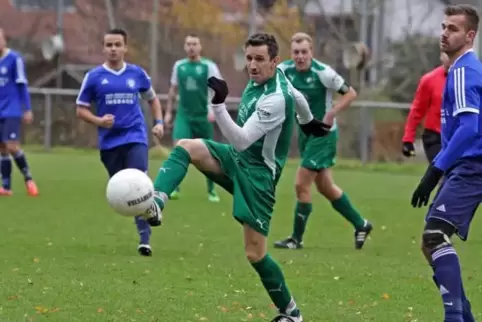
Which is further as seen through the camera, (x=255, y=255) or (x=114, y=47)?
(x=114, y=47)

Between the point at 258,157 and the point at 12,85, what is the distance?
9.25 metres

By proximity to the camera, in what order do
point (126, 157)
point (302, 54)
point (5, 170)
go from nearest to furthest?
point (126, 157) → point (302, 54) → point (5, 170)

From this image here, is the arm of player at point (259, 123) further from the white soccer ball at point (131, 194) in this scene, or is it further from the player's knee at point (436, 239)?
the player's knee at point (436, 239)

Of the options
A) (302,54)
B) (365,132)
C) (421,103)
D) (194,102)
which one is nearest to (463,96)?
(302,54)

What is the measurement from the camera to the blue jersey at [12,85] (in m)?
15.6

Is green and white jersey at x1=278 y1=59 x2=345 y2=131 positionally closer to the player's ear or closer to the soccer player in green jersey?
the soccer player in green jersey

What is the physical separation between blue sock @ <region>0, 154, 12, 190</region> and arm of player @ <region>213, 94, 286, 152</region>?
30.6 feet

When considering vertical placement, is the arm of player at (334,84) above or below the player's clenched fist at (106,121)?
above

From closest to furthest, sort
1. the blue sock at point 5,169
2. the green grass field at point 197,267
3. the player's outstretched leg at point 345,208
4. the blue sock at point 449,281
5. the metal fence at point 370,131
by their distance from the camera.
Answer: the blue sock at point 449,281
the green grass field at point 197,267
the player's outstretched leg at point 345,208
the blue sock at point 5,169
the metal fence at point 370,131

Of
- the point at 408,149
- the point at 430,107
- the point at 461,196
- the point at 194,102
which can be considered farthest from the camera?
the point at 194,102

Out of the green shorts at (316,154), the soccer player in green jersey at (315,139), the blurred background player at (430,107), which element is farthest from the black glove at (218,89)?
the blurred background player at (430,107)

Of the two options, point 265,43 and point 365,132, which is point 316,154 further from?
point 365,132

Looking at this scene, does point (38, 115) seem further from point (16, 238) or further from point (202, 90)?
point (16, 238)

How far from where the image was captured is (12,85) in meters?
15.8
